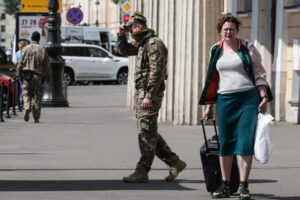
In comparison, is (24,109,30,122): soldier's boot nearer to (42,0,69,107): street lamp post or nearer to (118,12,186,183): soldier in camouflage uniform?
(42,0,69,107): street lamp post

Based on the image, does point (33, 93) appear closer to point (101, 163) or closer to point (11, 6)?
point (101, 163)

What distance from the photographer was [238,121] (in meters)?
9.67

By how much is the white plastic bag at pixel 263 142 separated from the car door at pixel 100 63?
35407 mm

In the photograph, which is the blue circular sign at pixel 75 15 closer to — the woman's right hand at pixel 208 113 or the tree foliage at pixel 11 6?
the woman's right hand at pixel 208 113

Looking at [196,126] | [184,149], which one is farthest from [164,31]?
[184,149]

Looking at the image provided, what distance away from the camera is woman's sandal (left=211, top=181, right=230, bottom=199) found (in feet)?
32.1

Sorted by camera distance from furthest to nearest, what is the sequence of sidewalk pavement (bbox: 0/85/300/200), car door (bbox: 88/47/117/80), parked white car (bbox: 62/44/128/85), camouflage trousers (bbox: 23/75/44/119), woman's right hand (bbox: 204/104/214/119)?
car door (bbox: 88/47/117/80)
parked white car (bbox: 62/44/128/85)
camouflage trousers (bbox: 23/75/44/119)
sidewalk pavement (bbox: 0/85/300/200)
woman's right hand (bbox: 204/104/214/119)

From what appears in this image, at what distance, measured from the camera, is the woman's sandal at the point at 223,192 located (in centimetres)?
979

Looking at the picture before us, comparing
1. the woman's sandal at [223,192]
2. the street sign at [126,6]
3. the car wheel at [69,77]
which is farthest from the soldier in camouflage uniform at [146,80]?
the car wheel at [69,77]

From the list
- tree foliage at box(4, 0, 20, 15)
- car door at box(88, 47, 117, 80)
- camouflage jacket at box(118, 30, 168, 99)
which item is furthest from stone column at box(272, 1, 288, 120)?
tree foliage at box(4, 0, 20, 15)

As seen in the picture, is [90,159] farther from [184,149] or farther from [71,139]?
[71,139]

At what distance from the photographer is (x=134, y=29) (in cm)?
1101

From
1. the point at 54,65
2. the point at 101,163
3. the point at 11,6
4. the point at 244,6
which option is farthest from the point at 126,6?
the point at 11,6

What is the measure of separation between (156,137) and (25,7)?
3713 cm
